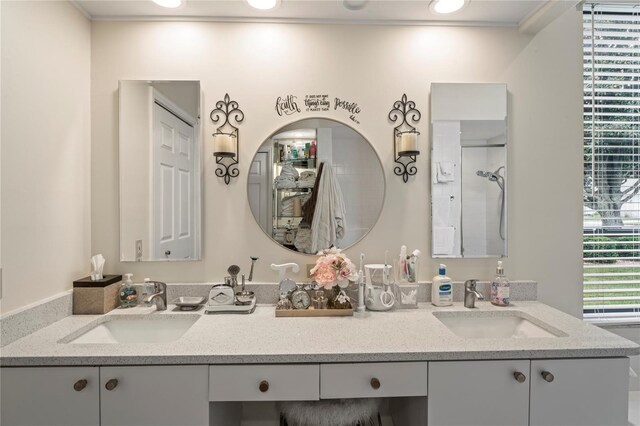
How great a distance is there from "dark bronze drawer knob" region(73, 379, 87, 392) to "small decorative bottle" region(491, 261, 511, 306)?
1848 mm

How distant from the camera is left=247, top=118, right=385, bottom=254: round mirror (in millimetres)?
1817

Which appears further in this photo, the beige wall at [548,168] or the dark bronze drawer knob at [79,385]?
the beige wall at [548,168]

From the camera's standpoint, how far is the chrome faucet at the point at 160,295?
1675mm

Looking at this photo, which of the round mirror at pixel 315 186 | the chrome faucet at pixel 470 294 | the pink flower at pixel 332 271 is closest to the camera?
the pink flower at pixel 332 271

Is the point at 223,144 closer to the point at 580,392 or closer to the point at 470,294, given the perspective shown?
the point at 470,294

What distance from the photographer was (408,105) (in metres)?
1.86

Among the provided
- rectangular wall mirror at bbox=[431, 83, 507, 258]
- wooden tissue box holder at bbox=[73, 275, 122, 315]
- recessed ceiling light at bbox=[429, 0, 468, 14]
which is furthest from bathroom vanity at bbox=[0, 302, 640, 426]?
recessed ceiling light at bbox=[429, 0, 468, 14]

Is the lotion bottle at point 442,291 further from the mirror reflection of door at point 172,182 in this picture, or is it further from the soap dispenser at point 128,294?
the soap dispenser at point 128,294

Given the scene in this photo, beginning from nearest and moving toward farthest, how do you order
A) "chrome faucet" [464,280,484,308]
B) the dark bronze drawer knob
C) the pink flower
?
the dark bronze drawer knob, the pink flower, "chrome faucet" [464,280,484,308]

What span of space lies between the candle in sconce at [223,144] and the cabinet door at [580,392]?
1627 millimetres

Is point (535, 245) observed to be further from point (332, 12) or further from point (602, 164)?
point (332, 12)

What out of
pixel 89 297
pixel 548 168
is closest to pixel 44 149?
pixel 89 297

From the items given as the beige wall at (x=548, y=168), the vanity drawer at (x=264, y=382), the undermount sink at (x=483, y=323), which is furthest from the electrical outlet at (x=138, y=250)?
the beige wall at (x=548, y=168)

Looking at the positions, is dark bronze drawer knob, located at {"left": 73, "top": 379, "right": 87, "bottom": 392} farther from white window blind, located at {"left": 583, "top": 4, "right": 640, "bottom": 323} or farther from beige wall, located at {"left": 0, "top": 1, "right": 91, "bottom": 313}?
white window blind, located at {"left": 583, "top": 4, "right": 640, "bottom": 323}
